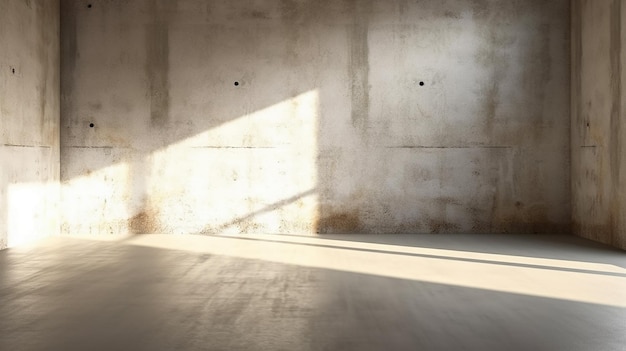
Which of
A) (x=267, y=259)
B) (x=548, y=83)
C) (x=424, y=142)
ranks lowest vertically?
(x=267, y=259)

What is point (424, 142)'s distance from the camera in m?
11.1

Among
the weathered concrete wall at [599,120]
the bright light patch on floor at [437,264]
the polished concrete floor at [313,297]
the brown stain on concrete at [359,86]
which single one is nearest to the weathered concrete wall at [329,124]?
the brown stain on concrete at [359,86]

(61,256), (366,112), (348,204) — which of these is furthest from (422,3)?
(61,256)

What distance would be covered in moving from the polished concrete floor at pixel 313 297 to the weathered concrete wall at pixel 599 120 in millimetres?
771

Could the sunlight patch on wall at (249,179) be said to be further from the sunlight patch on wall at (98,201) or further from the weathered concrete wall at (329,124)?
the sunlight patch on wall at (98,201)

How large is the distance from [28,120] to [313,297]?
19.7 ft

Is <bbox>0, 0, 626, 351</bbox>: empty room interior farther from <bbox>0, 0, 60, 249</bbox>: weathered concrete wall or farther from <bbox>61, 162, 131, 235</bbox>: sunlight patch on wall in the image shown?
<bbox>0, 0, 60, 249</bbox>: weathered concrete wall

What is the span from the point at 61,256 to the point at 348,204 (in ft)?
14.9

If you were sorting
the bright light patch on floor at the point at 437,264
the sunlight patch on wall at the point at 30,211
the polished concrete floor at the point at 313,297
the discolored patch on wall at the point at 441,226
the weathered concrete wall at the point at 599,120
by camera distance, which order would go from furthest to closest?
the discolored patch on wall at the point at 441,226, the sunlight patch on wall at the point at 30,211, the weathered concrete wall at the point at 599,120, the bright light patch on floor at the point at 437,264, the polished concrete floor at the point at 313,297

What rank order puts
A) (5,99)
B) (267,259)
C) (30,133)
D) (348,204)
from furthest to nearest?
1. (348,204)
2. (30,133)
3. (5,99)
4. (267,259)

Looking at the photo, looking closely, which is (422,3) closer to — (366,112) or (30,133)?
(366,112)

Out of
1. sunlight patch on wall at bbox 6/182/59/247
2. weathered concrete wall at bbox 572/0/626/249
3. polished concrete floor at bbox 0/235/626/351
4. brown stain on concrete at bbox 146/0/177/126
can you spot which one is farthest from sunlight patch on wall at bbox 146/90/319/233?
weathered concrete wall at bbox 572/0/626/249

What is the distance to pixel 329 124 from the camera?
36.5 feet

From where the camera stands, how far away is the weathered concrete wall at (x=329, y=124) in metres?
11.1
